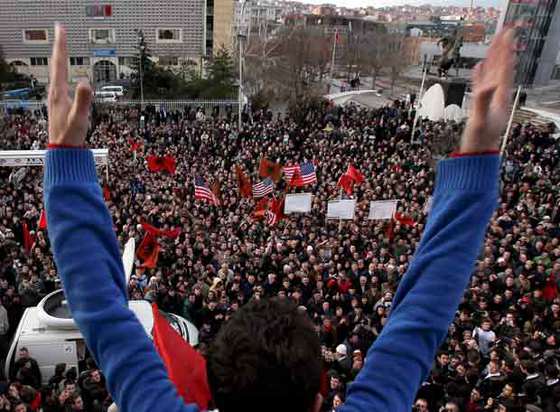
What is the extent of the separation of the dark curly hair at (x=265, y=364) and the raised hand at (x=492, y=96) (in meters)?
0.53

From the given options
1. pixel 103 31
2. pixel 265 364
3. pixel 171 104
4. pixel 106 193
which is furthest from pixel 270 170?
pixel 103 31

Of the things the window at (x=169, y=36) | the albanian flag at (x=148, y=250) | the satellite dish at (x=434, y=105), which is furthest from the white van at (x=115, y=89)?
the albanian flag at (x=148, y=250)

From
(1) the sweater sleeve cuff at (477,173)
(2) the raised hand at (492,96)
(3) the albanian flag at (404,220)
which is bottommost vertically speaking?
(3) the albanian flag at (404,220)

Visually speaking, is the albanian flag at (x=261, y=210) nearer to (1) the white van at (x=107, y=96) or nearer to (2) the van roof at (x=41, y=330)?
(2) the van roof at (x=41, y=330)

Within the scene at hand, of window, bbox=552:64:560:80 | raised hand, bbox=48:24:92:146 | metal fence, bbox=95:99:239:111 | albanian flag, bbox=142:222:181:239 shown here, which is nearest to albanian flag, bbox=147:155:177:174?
albanian flag, bbox=142:222:181:239

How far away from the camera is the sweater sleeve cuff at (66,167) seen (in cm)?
103

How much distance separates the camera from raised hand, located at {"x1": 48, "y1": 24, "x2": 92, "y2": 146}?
41.2 inches

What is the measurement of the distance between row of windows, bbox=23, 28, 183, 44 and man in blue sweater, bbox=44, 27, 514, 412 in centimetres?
4828

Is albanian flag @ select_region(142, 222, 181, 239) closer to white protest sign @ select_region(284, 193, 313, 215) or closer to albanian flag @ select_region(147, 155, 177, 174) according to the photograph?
white protest sign @ select_region(284, 193, 313, 215)

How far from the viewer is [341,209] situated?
1265 cm

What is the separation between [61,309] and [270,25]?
62285 millimetres

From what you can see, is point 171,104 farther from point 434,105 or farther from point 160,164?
point 160,164

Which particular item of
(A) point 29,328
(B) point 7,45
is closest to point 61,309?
(A) point 29,328

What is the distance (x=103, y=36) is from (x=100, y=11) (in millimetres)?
2145
